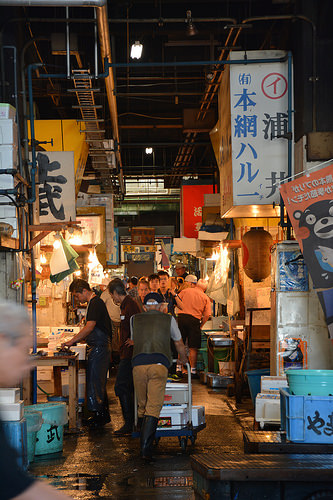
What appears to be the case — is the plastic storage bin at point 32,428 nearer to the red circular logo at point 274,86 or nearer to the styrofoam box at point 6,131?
the styrofoam box at point 6,131

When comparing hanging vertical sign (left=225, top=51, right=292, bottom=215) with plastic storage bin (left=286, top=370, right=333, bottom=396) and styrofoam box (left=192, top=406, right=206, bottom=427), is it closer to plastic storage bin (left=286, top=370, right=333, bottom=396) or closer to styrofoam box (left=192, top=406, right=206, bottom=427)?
styrofoam box (left=192, top=406, right=206, bottom=427)

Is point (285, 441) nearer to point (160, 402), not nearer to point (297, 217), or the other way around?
point (160, 402)

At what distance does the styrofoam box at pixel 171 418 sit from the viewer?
9211 mm

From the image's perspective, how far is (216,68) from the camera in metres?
12.4

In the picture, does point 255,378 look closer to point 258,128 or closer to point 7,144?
point 258,128

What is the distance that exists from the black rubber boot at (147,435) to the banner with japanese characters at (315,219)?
9.75 feet

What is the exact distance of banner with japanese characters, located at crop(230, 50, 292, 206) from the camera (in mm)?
11180

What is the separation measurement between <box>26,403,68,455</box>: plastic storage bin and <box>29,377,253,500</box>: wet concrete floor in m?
0.15

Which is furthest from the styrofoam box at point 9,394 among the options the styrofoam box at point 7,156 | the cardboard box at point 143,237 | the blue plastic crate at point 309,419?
the cardboard box at point 143,237

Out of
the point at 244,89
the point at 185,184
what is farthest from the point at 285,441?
the point at 185,184

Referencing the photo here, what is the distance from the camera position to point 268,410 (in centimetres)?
808

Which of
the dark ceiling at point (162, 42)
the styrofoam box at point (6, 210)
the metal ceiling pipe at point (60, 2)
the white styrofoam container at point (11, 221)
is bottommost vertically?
the white styrofoam container at point (11, 221)

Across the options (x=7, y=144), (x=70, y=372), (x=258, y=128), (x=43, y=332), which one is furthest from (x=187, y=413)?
(x=43, y=332)

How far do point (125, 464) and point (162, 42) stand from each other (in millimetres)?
10071
